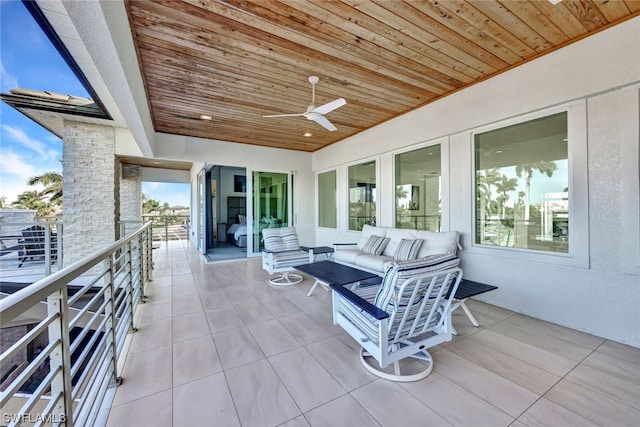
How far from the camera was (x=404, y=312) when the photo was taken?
70.7 inches

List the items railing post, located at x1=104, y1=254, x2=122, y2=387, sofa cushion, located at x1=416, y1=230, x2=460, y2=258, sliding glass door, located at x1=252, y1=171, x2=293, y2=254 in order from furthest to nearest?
sliding glass door, located at x1=252, y1=171, x2=293, y2=254 < sofa cushion, located at x1=416, y1=230, x2=460, y2=258 < railing post, located at x1=104, y1=254, x2=122, y2=387

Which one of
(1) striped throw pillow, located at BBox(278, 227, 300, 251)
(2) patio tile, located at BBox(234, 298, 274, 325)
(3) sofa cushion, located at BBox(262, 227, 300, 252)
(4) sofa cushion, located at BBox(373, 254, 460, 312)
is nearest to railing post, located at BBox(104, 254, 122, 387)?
(2) patio tile, located at BBox(234, 298, 274, 325)

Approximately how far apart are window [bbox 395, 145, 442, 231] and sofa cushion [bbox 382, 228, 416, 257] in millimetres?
372

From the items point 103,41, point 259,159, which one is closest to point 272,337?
point 103,41

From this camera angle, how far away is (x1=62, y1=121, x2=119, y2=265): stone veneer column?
4848mm

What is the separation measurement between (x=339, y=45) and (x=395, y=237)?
9.50ft

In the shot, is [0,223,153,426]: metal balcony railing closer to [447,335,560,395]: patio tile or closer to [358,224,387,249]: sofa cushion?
[447,335,560,395]: patio tile

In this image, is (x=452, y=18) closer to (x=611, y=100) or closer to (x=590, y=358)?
(x=611, y=100)

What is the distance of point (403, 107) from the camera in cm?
430

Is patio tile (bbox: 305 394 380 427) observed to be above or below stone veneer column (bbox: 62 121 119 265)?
below

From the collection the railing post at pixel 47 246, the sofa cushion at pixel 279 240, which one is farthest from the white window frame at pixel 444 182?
the railing post at pixel 47 246

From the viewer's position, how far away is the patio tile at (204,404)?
1522mm

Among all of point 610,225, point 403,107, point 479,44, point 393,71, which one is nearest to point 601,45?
point 479,44

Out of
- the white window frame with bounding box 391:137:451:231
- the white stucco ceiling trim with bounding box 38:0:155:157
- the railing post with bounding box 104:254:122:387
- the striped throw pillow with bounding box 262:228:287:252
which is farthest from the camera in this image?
the striped throw pillow with bounding box 262:228:287:252
